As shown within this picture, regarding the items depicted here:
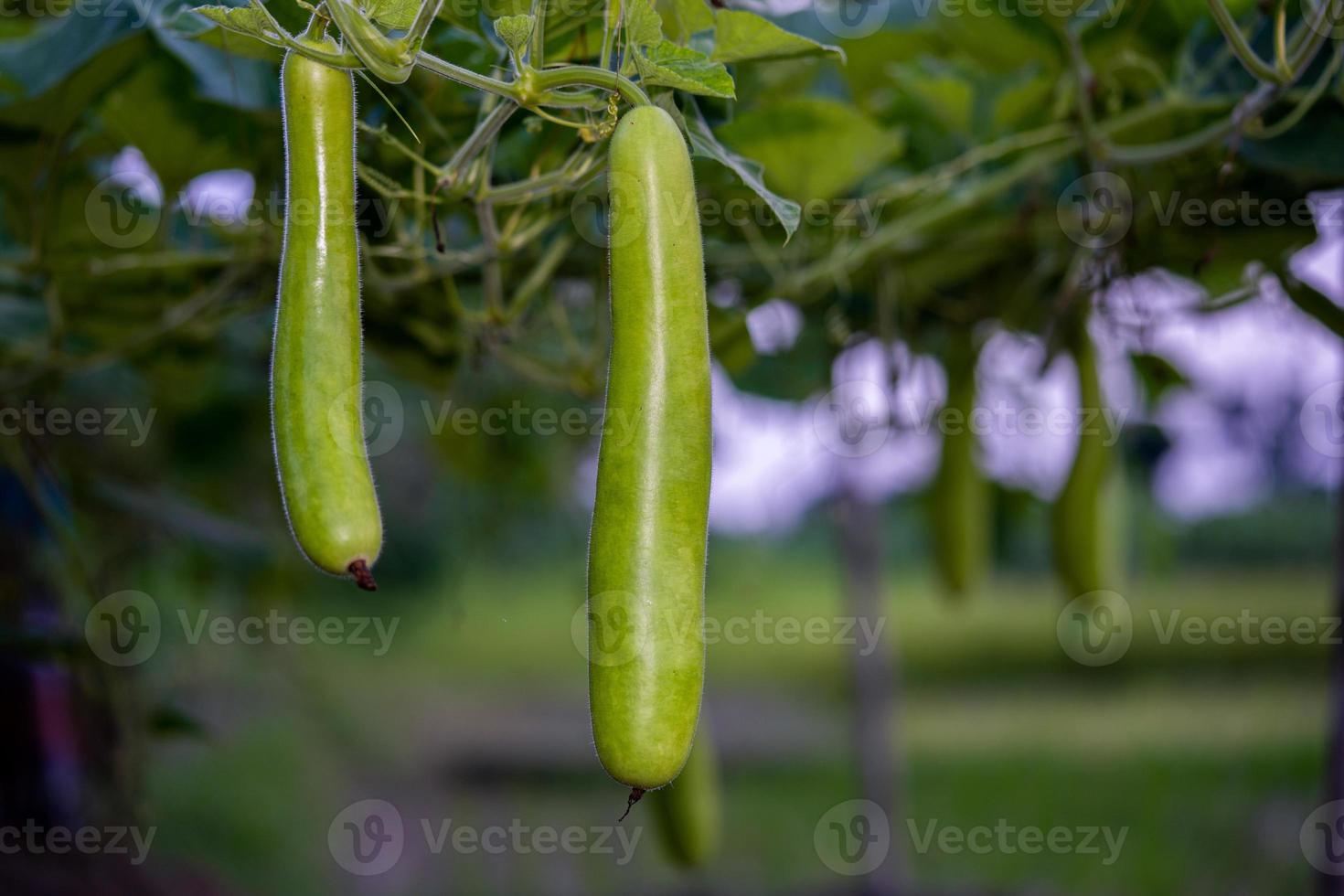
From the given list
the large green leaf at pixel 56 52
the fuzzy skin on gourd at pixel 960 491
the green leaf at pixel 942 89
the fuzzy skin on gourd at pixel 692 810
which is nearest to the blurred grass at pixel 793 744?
the fuzzy skin on gourd at pixel 960 491

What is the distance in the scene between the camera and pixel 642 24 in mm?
660

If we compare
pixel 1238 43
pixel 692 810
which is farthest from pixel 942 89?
pixel 692 810

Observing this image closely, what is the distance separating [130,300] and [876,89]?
100 cm

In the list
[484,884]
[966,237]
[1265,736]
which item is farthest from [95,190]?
[1265,736]

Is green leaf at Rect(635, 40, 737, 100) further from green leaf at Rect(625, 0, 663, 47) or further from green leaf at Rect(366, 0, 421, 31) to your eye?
green leaf at Rect(366, 0, 421, 31)

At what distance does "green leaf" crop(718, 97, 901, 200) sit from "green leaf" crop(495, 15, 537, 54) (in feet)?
1.54

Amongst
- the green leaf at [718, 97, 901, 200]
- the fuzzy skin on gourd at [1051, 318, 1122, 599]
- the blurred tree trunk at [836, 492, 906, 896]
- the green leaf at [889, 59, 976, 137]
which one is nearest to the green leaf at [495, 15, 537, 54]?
the green leaf at [718, 97, 901, 200]

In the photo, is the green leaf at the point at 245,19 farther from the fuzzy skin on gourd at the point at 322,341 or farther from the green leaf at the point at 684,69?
the green leaf at the point at 684,69

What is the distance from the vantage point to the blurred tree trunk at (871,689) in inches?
115

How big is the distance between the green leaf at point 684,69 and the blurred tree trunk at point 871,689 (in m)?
2.26

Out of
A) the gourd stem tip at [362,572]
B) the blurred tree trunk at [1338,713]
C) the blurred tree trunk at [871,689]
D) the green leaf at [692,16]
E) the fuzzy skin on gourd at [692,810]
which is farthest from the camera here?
the blurred tree trunk at [871,689]

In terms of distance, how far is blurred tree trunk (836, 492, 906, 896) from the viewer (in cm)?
293

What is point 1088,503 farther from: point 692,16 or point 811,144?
point 692,16

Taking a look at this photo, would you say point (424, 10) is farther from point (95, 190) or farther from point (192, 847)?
point (192, 847)
